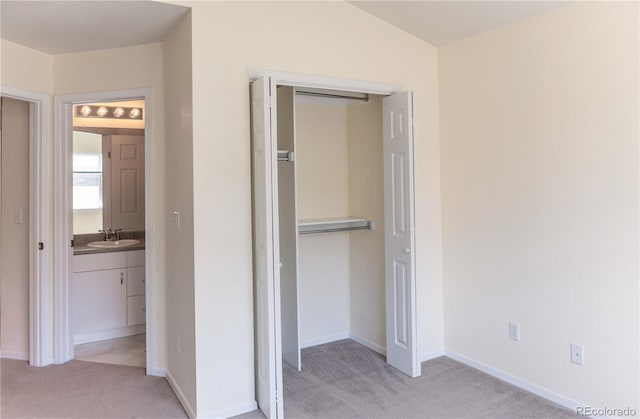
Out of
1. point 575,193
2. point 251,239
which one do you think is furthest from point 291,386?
point 575,193

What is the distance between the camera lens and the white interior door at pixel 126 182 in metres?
4.32

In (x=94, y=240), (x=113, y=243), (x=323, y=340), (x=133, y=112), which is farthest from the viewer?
(x=133, y=112)

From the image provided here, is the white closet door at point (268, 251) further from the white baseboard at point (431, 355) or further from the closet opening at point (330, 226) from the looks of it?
the white baseboard at point (431, 355)

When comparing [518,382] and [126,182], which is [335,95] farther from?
[518,382]

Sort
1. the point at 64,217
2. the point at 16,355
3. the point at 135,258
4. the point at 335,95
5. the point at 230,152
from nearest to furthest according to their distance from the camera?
the point at 230,152 → the point at 64,217 → the point at 16,355 → the point at 335,95 → the point at 135,258

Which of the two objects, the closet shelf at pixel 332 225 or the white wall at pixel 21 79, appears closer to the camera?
the white wall at pixel 21 79

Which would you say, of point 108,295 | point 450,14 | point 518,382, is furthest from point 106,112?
point 518,382

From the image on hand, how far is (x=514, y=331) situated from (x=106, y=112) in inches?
166

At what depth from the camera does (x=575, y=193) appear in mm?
2410

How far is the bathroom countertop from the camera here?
147 inches

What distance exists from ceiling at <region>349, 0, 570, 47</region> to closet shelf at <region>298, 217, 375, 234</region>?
1.50 metres

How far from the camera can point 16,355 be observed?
332 cm

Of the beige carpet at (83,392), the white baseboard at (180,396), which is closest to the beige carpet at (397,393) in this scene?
the white baseboard at (180,396)

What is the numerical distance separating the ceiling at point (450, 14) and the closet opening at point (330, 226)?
0.52 m
